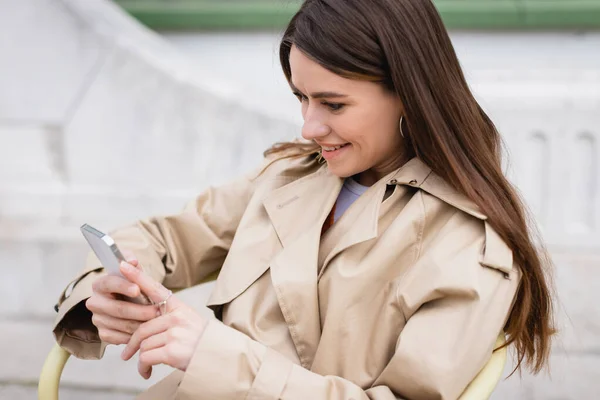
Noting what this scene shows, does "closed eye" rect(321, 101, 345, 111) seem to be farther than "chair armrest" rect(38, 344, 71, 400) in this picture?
No

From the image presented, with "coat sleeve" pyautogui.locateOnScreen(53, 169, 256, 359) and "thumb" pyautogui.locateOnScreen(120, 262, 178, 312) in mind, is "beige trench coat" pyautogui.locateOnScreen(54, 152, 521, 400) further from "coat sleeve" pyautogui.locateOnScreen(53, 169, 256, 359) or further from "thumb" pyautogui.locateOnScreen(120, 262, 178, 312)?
"thumb" pyautogui.locateOnScreen(120, 262, 178, 312)

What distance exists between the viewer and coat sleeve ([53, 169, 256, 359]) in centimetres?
180

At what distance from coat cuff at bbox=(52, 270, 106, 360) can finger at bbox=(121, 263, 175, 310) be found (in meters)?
0.30

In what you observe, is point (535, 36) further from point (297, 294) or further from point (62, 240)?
point (297, 294)

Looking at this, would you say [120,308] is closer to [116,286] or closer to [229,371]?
[116,286]

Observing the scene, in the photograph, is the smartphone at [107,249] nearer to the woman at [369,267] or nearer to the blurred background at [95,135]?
the woman at [369,267]

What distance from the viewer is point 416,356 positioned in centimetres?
139

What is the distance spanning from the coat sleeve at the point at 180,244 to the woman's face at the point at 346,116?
1.29 ft

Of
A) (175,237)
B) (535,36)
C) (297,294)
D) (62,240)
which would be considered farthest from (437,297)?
(535,36)

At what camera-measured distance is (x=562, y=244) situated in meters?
3.04

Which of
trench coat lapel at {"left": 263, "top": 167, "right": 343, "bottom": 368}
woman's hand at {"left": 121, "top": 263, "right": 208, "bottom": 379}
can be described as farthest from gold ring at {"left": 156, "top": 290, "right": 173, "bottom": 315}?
trench coat lapel at {"left": 263, "top": 167, "right": 343, "bottom": 368}

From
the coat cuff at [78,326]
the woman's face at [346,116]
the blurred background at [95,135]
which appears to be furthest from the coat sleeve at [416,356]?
the blurred background at [95,135]

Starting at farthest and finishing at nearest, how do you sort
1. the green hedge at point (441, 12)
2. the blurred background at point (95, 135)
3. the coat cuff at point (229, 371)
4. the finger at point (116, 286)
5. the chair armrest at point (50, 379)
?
the green hedge at point (441, 12) < the blurred background at point (95, 135) < the chair armrest at point (50, 379) < the finger at point (116, 286) < the coat cuff at point (229, 371)

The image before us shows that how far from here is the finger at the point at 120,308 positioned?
1510mm
